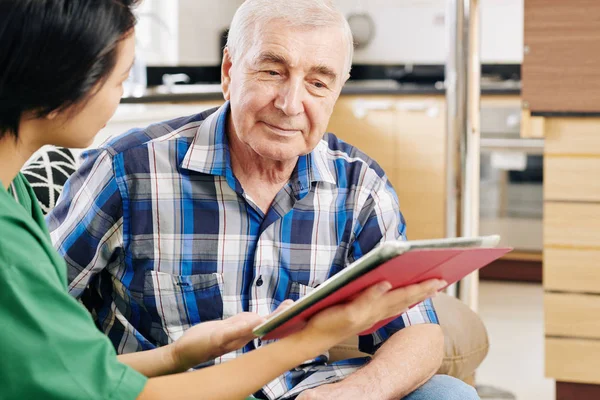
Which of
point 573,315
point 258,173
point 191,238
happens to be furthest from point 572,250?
point 191,238

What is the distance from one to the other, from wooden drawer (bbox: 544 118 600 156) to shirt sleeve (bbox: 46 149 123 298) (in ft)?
5.51

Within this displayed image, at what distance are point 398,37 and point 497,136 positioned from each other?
1708mm

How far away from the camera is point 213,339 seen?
3.95ft

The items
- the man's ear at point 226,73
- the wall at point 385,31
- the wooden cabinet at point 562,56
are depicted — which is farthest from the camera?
the wall at point 385,31

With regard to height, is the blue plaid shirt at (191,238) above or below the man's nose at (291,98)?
below

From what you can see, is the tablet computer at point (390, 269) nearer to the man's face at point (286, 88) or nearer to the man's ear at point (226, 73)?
the man's face at point (286, 88)

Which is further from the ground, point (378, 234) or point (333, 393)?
point (378, 234)

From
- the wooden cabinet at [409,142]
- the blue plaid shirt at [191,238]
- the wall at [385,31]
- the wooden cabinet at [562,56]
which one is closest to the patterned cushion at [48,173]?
the blue plaid shirt at [191,238]

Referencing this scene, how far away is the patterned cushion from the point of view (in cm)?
173

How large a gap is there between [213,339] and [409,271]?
31 cm

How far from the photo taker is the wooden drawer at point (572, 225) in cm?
270

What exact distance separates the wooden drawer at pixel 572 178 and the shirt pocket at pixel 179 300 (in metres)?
1.56

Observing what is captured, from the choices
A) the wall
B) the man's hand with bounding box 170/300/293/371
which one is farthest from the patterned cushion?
the wall

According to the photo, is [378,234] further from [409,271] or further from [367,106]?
[367,106]
